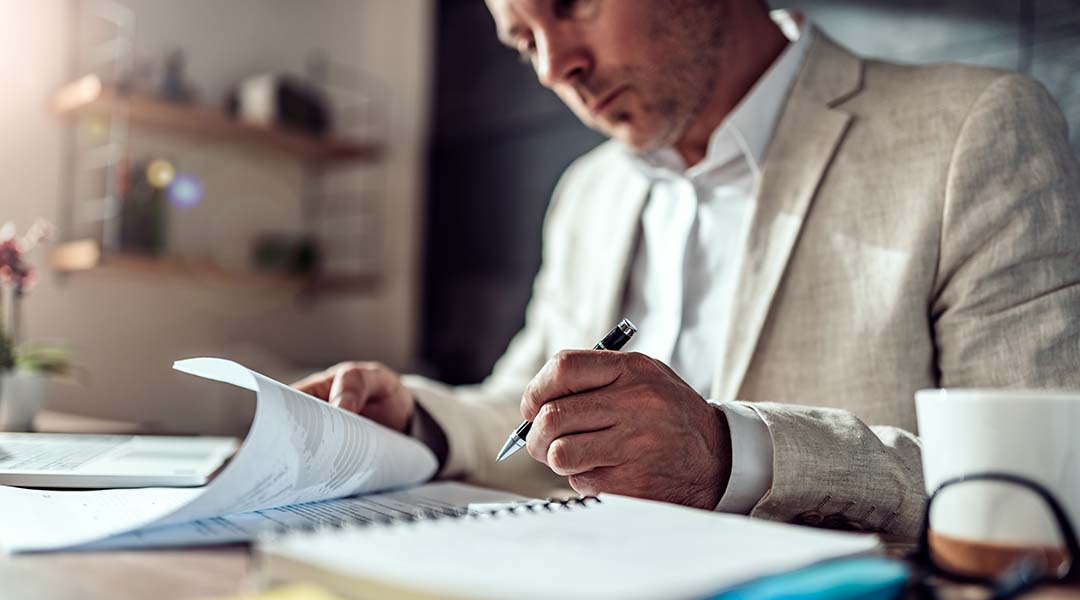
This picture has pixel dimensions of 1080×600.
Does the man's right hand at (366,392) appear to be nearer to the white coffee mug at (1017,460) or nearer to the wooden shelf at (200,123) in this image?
the white coffee mug at (1017,460)

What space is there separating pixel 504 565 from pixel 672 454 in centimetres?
34

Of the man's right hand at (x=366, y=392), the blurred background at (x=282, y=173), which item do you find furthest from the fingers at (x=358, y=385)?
the blurred background at (x=282, y=173)

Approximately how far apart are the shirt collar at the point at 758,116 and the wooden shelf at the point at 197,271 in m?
1.62

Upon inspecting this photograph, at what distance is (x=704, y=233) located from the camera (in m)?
1.37

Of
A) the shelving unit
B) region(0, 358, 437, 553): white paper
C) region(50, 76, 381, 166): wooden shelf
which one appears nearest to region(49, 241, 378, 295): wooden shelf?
the shelving unit

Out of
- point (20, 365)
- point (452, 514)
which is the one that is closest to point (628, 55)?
point (452, 514)

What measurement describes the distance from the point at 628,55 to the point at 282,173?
1.93m

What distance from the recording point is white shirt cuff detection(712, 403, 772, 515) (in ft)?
2.34

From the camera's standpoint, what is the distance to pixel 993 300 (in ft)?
3.21

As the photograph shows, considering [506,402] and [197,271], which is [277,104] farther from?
[506,402]

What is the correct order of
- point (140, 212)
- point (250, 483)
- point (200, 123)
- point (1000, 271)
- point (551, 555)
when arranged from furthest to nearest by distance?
point (200, 123), point (140, 212), point (1000, 271), point (250, 483), point (551, 555)

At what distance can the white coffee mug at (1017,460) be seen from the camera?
0.47 meters

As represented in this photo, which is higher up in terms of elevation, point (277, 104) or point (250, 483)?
point (277, 104)

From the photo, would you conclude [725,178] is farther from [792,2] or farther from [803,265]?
[792,2]
